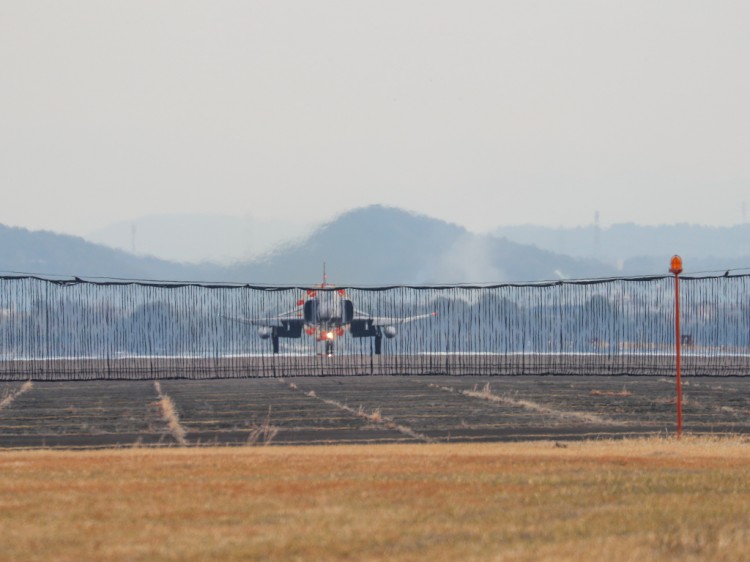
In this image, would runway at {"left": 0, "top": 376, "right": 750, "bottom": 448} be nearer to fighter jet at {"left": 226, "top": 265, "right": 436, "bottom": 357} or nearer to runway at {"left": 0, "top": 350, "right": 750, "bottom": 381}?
runway at {"left": 0, "top": 350, "right": 750, "bottom": 381}

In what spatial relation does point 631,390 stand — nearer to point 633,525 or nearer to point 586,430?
point 586,430

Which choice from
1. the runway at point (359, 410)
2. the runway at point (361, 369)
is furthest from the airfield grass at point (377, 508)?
the runway at point (361, 369)

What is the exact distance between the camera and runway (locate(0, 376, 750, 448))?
111 ft

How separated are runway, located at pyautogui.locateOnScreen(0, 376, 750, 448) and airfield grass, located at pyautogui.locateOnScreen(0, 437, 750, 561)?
32.2 ft

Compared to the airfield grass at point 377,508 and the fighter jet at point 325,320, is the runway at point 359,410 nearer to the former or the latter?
the airfield grass at point 377,508

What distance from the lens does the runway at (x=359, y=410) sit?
33.8 metres

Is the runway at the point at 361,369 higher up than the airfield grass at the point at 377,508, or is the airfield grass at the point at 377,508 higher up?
the airfield grass at the point at 377,508

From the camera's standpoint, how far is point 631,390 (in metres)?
57.0

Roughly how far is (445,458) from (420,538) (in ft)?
35.2

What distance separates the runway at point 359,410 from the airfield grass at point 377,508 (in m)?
9.80

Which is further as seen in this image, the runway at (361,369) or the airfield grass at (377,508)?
the runway at (361,369)

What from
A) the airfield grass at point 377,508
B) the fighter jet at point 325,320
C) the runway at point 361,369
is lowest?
the runway at point 361,369

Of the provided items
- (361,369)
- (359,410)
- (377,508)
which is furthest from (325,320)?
(377,508)

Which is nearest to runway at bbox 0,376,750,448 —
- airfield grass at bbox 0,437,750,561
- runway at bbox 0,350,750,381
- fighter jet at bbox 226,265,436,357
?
runway at bbox 0,350,750,381
